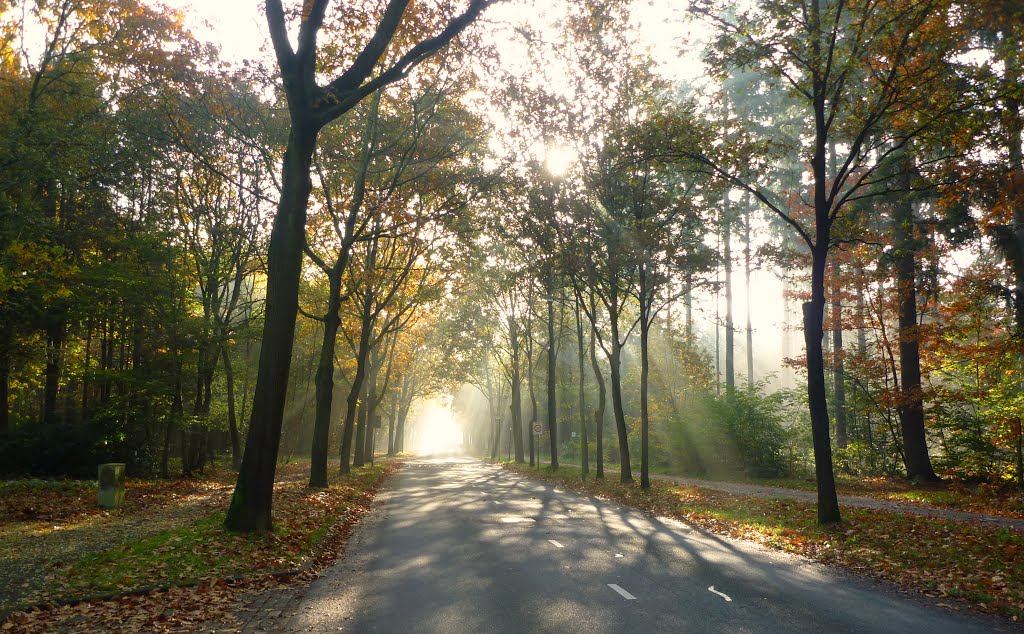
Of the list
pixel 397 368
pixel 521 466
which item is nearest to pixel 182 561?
pixel 521 466

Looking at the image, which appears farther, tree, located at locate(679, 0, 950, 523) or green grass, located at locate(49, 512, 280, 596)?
tree, located at locate(679, 0, 950, 523)

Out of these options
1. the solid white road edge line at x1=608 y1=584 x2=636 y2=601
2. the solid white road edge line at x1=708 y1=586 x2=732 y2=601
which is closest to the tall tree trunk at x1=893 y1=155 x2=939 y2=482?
the solid white road edge line at x1=708 y1=586 x2=732 y2=601

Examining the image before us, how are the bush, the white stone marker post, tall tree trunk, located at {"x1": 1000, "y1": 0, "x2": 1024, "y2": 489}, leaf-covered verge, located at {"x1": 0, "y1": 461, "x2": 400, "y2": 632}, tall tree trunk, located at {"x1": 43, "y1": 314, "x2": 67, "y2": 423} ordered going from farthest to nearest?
the bush, tall tree trunk, located at {"x1": 43, "y1": 314, "x2": 67, "y2": 423}, the white stone marker post, tall tree trunk, located at {"x1": 1000, "y1": 0, "x2": 1024, "y2": 489}, leaf-covered verge, located at {"x1": 0, "y1": 461, "x2": 400, "y2": 632}

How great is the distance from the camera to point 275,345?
34.1 feet

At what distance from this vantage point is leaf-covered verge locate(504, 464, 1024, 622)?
24.6 ft

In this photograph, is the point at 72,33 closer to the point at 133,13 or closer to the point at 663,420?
the point at 133,13

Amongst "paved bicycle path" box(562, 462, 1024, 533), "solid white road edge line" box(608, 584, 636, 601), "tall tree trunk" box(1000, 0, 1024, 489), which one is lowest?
"paved bicycle path" box(562, 462, 1024, 533)

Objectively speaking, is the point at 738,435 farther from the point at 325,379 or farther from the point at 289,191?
the point at 289,191

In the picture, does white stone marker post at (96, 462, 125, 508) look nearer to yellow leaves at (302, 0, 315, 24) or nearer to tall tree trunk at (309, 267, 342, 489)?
tall tree trunk at (309, 267, 342, 489)

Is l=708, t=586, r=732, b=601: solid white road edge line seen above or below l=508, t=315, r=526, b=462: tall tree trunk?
below

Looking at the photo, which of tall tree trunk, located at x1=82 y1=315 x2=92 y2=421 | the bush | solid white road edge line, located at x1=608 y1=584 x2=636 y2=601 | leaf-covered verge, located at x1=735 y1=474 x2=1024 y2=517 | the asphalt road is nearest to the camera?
the asphalt road

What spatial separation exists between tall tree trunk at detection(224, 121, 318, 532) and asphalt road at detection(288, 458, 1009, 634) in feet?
5.75

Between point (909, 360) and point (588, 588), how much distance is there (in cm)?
1847

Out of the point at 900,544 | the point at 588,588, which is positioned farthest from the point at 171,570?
the point at 900,544
